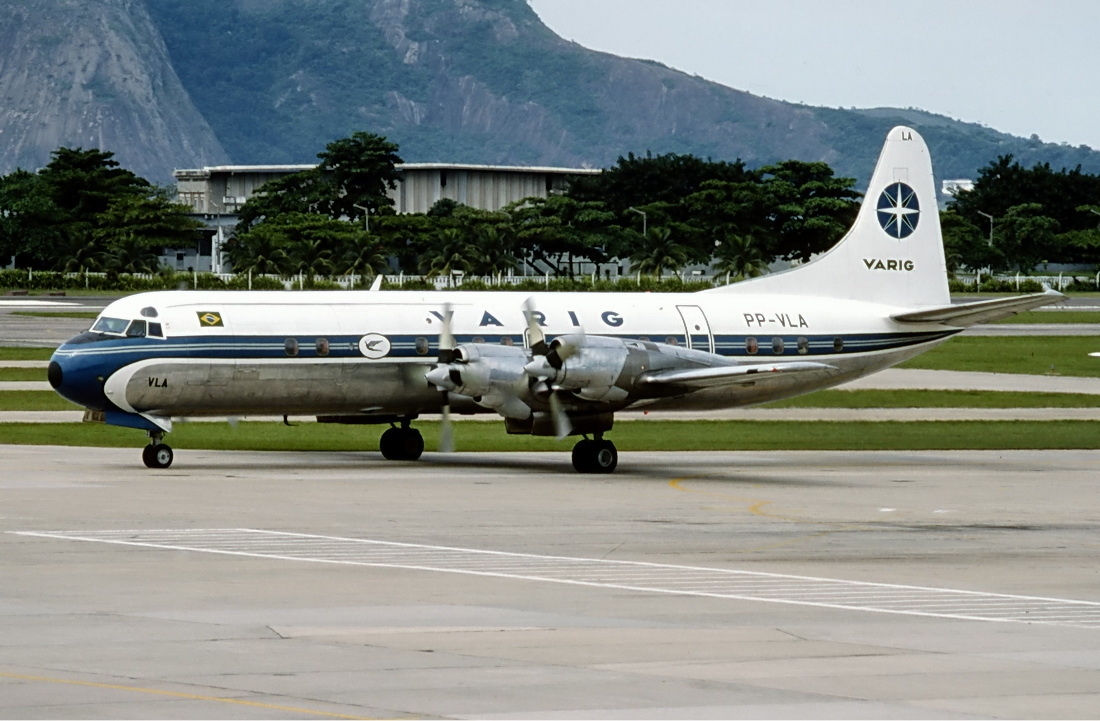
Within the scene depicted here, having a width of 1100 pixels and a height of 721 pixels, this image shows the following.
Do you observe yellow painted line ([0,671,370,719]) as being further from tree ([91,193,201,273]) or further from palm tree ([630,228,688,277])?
tree ([91,193,201,273])

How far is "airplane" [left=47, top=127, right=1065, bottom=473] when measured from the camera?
30.2m

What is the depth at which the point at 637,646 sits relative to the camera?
1405 centimetres

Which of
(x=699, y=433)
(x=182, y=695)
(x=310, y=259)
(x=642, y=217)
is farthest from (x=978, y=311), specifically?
(x=642, y=217)

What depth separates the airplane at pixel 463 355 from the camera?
3020 centimetres

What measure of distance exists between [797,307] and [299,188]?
486 ft

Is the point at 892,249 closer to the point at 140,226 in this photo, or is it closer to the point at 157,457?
the point at 157,457

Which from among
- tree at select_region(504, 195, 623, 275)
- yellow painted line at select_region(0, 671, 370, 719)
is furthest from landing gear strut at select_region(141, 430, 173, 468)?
tree at select_region(504, 195, 623, 275)

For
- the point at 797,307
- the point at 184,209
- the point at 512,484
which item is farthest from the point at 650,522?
the point at 184,209

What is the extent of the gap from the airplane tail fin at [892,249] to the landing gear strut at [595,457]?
24.0 ft

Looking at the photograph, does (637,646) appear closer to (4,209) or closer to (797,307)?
(797,307)

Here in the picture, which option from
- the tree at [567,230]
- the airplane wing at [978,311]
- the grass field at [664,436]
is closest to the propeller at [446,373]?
the grass field at [664,436]

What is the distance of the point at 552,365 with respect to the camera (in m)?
30.2

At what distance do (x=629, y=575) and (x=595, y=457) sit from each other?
516 inches

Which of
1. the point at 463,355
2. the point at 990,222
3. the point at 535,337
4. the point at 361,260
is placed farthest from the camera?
the point at 990,222
